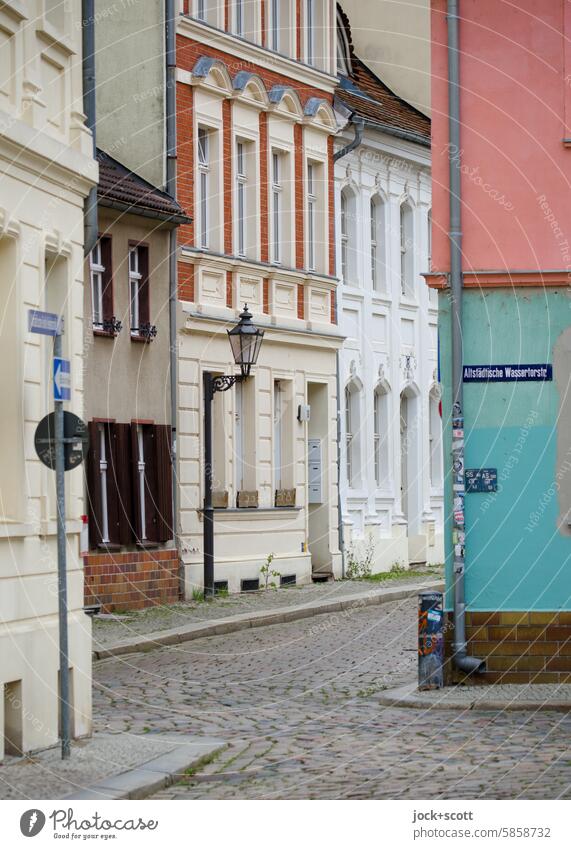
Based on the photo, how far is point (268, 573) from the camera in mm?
29672

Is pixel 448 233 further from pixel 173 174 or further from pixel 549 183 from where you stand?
pixel 173 174

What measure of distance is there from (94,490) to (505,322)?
9.97 metres

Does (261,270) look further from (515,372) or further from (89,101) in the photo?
(89,101)

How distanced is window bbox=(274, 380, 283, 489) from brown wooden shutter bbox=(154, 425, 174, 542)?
168 inches

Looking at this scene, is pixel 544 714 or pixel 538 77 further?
pixel 538 77

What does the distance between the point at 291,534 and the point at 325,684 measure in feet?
45.8

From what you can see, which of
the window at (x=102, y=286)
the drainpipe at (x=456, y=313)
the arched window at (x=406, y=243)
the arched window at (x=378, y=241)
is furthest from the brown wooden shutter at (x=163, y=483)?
the drainpipe at (x=456, y=313)

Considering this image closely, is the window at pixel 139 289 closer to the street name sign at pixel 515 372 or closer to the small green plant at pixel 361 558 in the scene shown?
the small green plant at pixel 361 558

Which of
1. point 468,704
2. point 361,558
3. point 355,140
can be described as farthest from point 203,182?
point 468,704

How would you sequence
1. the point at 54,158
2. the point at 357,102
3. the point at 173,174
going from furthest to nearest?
the point at 357,102
the point at 173,174
the point at 54,158

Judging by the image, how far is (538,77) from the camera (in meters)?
16.0

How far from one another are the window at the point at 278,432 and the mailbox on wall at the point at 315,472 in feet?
4.49

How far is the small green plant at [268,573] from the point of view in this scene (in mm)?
29483

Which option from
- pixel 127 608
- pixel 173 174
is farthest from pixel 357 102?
pixel 127 608
